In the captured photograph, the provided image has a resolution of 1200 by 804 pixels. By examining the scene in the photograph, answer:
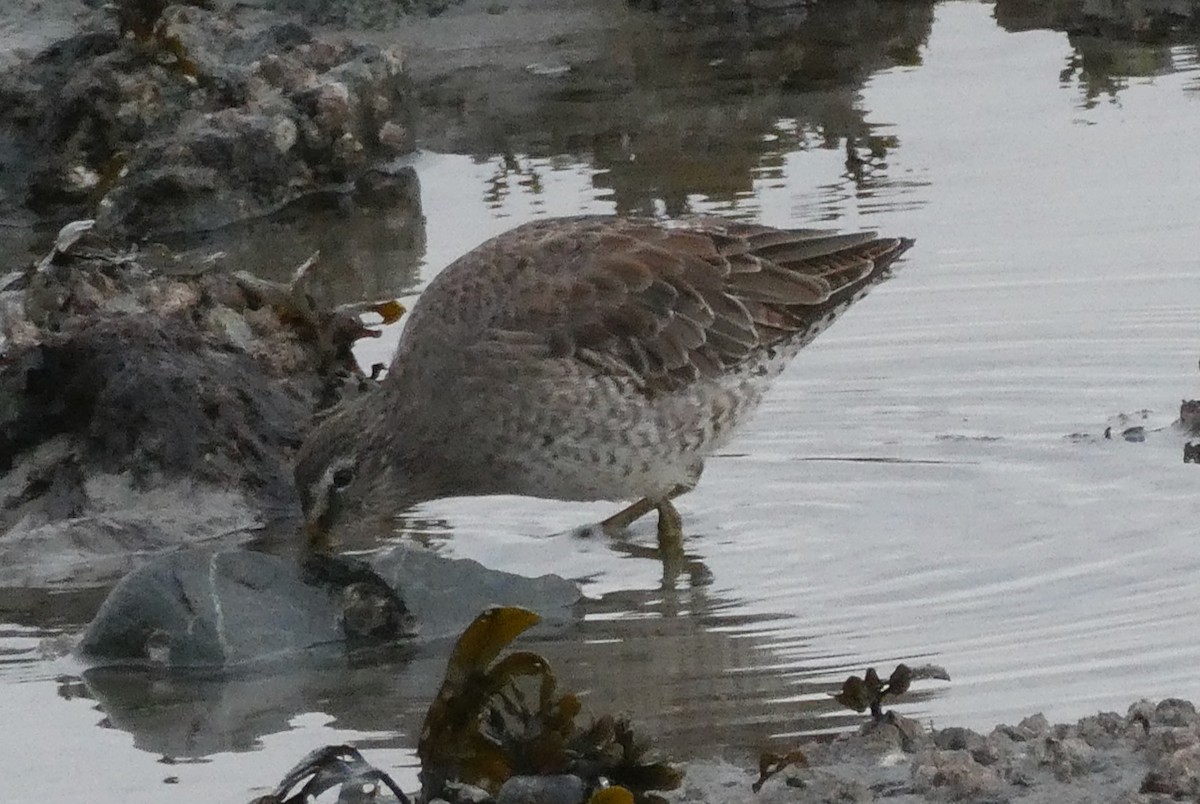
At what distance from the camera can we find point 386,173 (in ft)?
33.2

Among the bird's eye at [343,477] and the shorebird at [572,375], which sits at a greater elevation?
the shorebird at [572,375]

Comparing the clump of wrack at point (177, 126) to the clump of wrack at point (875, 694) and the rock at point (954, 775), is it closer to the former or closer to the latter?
the clump of wrack at point (875, 694)

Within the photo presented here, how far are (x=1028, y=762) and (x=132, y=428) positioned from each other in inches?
142

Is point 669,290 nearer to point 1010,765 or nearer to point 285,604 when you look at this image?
point 285,604

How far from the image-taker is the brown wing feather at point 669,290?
644 cm

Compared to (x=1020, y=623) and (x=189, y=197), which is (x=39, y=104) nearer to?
(x=189, y=197)

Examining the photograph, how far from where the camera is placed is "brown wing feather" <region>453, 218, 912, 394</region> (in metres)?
6.44

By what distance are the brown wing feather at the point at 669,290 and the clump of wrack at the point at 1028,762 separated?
93.1 inches

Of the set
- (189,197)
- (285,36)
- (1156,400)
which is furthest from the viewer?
(285,36)

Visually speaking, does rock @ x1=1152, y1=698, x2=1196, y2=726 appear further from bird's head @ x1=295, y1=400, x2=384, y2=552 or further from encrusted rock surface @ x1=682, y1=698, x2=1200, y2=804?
bird's head @ x1=295, y1=400, x2=384, y2=552

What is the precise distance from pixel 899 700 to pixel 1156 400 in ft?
8.37

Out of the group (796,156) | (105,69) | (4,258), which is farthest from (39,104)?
(796,156)

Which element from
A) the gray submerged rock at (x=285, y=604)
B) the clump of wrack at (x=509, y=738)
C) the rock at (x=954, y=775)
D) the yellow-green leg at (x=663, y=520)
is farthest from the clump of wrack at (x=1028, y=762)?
the yellow-green leg at (x=663, y=520)

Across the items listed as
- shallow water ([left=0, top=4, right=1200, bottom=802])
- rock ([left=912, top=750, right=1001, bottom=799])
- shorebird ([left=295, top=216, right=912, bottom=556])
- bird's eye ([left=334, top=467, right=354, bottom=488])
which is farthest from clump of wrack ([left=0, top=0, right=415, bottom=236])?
rock ([left=912, top=750, right=1001, bottom=799])
